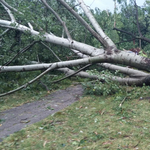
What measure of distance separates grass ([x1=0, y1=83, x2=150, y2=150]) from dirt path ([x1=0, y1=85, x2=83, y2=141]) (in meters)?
0.22

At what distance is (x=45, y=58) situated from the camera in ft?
21.1

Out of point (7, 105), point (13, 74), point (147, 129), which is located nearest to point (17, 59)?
point (13, 74)

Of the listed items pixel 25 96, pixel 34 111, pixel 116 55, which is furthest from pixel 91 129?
pixel 25 96

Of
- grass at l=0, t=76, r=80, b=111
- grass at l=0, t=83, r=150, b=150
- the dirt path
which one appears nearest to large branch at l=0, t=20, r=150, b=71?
grass at l=0, t=83, r=150, b=150

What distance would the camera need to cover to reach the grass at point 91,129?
2.34m

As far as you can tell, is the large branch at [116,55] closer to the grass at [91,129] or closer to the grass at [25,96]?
the grass at [91,129]

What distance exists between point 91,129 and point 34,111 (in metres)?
1.35

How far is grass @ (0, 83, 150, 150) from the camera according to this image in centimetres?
234

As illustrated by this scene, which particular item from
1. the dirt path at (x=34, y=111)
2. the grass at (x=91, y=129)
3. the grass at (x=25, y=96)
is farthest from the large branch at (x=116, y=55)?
the grass at (x=25, y=96)

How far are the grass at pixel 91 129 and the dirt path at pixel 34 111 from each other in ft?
0.71

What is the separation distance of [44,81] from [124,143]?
3495 millimetres

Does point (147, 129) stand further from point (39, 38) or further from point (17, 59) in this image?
point (17, 59)

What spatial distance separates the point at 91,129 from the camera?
2.74 metres

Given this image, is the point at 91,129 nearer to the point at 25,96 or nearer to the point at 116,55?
the point at 116,55
